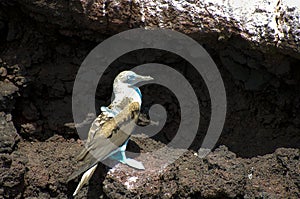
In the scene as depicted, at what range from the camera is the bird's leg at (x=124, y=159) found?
5723mm

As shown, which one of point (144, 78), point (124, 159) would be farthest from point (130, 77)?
point (124, 159)

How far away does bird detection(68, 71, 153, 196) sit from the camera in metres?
5.59

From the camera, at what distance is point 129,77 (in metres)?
5.86

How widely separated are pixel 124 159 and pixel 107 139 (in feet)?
0.88

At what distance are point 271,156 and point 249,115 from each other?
1.60 ft

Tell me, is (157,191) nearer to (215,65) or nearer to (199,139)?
(199,139)

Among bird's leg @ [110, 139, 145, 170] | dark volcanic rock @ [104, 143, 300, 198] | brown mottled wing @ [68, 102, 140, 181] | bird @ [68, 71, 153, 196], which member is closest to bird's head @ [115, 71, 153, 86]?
bird @ [68, 71, 153, 196]

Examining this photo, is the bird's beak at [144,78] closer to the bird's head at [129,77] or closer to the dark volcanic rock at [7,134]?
the bird's head at [129,77]

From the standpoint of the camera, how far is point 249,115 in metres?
6.09

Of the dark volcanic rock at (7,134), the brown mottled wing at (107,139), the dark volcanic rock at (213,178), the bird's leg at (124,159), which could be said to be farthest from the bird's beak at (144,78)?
the dark volcanic rock at (7,134)

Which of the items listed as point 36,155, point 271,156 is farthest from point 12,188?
point 271,156

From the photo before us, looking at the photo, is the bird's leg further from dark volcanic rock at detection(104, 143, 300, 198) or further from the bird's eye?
the bird's eye

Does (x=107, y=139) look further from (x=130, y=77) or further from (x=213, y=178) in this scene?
(x=213, y=178)

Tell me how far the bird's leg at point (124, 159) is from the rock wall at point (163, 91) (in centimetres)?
8
